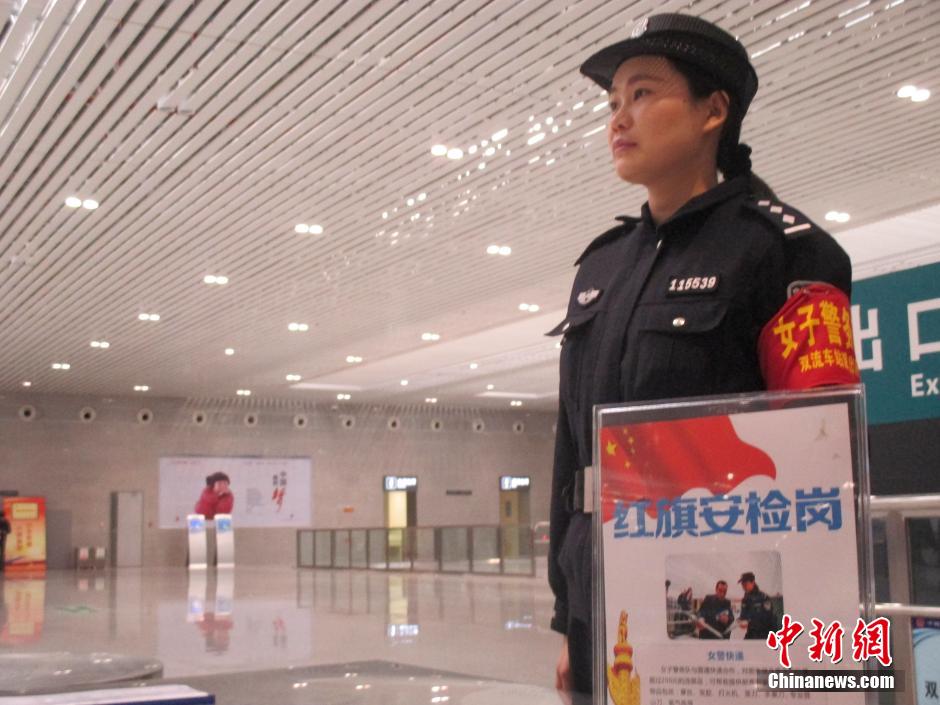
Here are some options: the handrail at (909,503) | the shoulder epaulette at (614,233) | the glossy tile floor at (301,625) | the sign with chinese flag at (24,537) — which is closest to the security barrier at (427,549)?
the glossy tile floor at (301,625)

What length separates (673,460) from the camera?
1.08m

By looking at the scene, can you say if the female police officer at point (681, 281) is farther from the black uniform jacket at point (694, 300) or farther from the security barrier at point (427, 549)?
the security barrier at point (427, 549)

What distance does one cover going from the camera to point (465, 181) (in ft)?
40.0

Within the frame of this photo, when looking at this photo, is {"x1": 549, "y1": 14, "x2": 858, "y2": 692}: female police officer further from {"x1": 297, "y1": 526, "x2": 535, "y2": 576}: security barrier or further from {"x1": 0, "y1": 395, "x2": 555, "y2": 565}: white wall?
{"x1": 0, "y1": 395, "x2": 555, "y2": 565}: white wall

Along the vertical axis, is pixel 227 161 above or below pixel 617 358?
above

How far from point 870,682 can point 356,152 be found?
419 inches

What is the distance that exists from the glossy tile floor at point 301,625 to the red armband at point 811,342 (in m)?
0.63

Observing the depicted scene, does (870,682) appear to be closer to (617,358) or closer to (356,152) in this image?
(617,358)

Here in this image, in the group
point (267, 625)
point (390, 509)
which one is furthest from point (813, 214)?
point (390, 509)

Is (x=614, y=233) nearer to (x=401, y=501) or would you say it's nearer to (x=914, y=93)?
(x=914, y=93)

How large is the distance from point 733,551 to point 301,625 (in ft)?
32.1

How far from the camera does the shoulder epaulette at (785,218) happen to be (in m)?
1.48

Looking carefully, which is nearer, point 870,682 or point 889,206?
point 870,682

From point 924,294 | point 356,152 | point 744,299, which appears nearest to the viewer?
point 744,299
